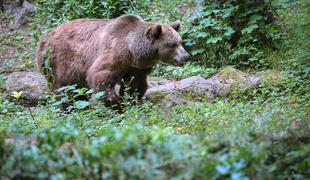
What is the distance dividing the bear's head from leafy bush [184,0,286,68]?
7.32 ft

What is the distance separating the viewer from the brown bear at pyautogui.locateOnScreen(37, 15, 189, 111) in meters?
8.85

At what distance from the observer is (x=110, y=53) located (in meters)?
8.94

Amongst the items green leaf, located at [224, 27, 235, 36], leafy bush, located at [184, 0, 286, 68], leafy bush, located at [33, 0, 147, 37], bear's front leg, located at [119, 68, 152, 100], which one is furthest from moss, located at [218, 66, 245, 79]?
leafy bush, located at [33, 0, 147, 37]

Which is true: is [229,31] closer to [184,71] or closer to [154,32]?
[184,71]

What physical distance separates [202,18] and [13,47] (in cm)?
522

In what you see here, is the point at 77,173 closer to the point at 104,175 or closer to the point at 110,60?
the point at 104,175

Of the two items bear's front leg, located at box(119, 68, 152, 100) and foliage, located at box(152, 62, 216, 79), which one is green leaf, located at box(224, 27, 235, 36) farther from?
bear's front leg, located at box(119, 68, 152, 100)

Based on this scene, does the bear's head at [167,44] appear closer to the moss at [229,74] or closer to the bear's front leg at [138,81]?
the bear's front leg at [138,81]

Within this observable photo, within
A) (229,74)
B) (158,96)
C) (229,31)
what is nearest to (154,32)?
(158,96)

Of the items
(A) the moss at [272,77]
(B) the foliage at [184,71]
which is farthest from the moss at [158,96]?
(A) the moss at [272,77]

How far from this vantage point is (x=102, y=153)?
2.92m

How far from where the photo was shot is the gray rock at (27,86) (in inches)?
414

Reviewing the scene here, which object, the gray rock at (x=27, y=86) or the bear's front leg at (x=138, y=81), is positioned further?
the gray rock at (x=27, y=86)

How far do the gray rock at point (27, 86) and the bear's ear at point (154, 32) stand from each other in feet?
9.06
